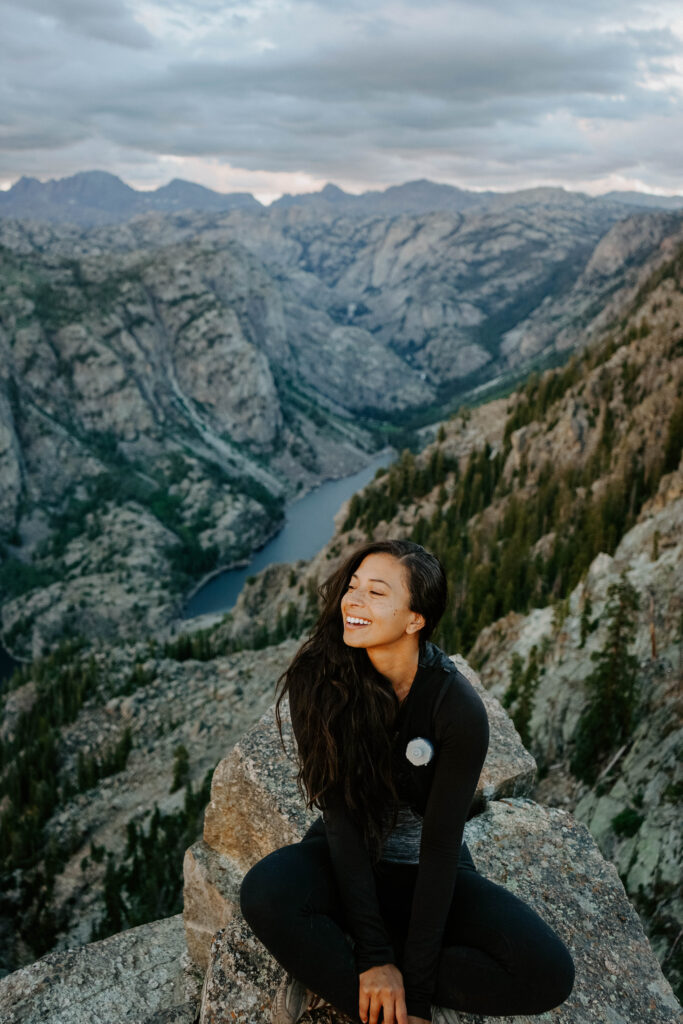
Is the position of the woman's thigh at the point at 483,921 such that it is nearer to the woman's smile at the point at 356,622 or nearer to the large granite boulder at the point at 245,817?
the woman's smile at the point at 356,622

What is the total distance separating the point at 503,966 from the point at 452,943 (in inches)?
18.1

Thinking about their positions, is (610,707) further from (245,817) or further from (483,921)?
(483,921)

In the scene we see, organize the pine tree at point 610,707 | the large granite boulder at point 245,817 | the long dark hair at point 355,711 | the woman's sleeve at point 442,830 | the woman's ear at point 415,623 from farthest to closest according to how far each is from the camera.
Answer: the pine tree at point 610,707
the large granite boulder at point 245,817
the woman's ear at point 415,623
the long dark hair at point 355,711
the woman's sleeve at point 442,830

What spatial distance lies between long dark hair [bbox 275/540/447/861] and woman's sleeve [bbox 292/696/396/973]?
0.33 ft

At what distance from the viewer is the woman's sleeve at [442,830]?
541 centimetres

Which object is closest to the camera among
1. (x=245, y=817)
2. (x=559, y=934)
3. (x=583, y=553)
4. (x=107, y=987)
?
(x=559, y=934)

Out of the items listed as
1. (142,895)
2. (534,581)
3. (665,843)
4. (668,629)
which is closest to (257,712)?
(142,895)

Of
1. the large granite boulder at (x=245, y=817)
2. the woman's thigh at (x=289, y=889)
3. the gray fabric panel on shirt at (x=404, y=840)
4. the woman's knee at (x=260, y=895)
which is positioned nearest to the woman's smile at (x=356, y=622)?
the gray fabric panel on shirt at (x=404, y=840)

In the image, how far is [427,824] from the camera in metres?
5.67

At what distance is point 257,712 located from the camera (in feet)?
167

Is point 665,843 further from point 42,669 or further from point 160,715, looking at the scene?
point 42,669

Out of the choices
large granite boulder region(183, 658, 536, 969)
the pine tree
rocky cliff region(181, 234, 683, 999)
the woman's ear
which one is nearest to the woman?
the woman's ear

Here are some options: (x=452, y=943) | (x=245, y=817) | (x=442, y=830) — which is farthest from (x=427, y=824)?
(x=245, y=817)

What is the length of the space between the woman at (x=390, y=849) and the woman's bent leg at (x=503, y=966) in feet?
0.04
